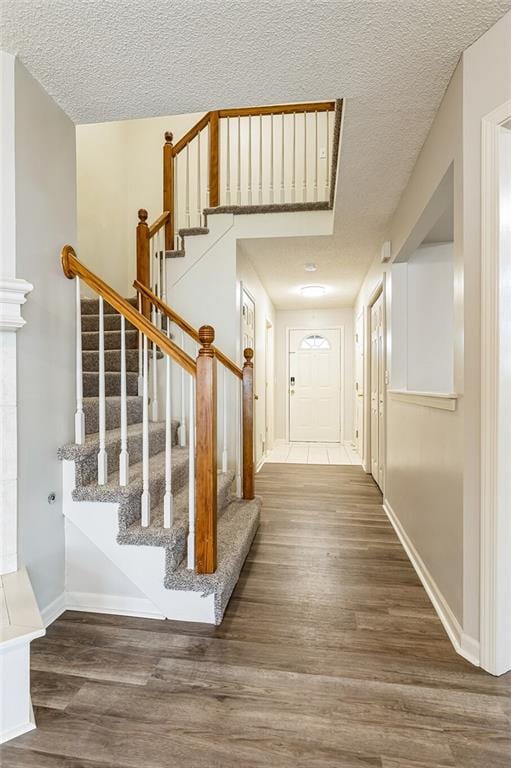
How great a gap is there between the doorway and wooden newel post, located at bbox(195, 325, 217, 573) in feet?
7.56

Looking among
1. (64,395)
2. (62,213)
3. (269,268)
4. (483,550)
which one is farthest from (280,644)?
(269,268)

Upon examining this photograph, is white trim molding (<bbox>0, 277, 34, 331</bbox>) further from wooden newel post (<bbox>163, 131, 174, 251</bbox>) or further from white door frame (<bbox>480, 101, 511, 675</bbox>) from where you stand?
wooden newel post (<bbox>163, 131, 174, 251</bbox>)

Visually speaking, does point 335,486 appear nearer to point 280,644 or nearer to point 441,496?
point 441,496

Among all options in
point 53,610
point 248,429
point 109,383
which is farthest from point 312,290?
point 53,610

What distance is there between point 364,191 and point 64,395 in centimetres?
235

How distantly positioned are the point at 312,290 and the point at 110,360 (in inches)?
129

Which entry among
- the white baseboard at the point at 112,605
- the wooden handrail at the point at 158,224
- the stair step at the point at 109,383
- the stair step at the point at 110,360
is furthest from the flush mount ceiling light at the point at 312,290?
the white baseboard at the point at 112,605

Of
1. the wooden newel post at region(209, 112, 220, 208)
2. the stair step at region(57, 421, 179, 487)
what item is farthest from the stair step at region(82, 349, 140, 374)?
the wooden newel post at region(209, 112, 220, 208)

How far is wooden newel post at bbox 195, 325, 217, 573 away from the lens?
5.63ft

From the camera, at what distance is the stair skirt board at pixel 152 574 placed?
1725 mm

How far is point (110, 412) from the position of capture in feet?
8.16

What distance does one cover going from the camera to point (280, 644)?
63.3 inches

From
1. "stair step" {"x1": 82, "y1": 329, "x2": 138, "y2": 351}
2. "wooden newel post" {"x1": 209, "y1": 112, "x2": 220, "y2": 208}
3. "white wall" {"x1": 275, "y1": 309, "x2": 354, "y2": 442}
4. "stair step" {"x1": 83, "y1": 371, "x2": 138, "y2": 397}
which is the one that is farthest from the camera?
"white wall" {"x1": 275, "y1": 309, "x2": 354, "y2": 442}

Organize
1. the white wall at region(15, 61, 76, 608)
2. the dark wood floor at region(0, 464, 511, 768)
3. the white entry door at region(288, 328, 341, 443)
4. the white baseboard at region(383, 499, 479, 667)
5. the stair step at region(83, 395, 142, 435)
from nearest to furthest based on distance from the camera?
the dark wood floor at region(0, 464, 511, 768)
the white baseboard at region(383, 499, 479, 667)
the white wall at region(15, 61, 76, 608)
the stair step at region(83, 395, 142, 435)
the white entry door at region(288, 328, 341, 443)
